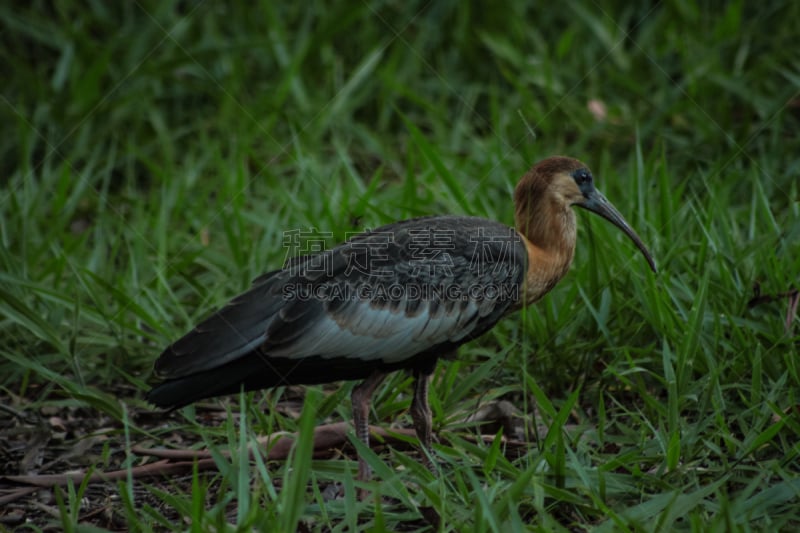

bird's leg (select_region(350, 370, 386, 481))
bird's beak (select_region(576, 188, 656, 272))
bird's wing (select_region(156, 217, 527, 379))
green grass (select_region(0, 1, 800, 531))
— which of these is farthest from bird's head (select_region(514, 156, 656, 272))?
bird's leg (select_region(350, 370, 386, 481))

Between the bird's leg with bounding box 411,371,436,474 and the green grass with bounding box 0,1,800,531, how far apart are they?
13 cm

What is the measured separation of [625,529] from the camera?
295 cm

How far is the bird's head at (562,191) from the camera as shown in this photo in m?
4.07

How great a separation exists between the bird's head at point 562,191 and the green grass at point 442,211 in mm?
157

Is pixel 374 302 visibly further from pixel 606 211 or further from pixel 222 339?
pixel 606 211

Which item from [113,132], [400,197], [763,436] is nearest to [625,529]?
[763,436]

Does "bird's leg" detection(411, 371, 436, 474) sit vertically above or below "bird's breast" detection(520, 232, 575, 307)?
below

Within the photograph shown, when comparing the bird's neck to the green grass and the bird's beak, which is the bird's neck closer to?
the bird's beak

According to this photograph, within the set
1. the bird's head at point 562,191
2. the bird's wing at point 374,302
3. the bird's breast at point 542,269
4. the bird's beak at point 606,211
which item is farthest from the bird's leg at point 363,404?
the bird's beak at point 606,211

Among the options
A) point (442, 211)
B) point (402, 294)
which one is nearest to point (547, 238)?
point (402, 294)

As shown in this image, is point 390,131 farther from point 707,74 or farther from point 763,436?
point 763,436

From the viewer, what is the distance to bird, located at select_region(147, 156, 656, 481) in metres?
3.56

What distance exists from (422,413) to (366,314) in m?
0.41

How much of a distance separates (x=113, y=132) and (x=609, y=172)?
9.61ft
